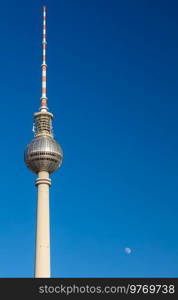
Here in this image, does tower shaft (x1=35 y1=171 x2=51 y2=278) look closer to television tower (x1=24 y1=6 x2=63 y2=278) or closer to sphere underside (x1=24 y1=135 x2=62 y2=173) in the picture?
television tower (x1=24 y1=6 x2=63 y2=278)

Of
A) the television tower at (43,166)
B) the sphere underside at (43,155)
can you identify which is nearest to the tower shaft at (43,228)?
the television tower at (43,166)

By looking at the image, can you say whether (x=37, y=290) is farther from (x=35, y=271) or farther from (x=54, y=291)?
(x=35, y=271)

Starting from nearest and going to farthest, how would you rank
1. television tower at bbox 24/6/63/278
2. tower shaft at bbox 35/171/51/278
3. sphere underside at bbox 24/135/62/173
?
1. tower shaft at bbox 35/171/51/278
2. television tower at bbox 24/6/63/278
3. sphere underside at bbox 24/135/62/173

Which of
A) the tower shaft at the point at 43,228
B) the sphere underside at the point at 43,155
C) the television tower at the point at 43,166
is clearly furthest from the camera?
the sphere underside at the point at 43,155

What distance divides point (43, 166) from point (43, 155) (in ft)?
7.72

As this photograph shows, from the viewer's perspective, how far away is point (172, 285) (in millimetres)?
49438

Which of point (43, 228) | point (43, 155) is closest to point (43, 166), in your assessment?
point (43, 155)

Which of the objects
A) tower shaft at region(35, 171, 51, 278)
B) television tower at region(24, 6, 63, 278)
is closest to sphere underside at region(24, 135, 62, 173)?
television tower at region(24, 6, 63, 278)

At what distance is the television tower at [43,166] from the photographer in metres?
110

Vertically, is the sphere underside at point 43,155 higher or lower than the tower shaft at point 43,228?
higher

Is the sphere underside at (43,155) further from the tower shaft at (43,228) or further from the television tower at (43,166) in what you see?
the tower shaft at (43,228)

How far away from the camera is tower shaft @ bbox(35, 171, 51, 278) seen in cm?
10938

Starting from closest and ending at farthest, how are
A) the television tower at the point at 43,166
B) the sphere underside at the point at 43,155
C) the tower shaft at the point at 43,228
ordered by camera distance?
1. the tower shaft at the point at 43,228
2. the television tower at the point at 43,166
3. the sphere underside at the point at 43,155

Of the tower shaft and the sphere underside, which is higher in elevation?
the sphere underside
